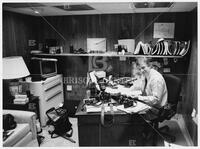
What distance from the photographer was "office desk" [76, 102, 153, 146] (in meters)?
1.42

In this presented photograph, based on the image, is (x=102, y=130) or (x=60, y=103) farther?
(x=60, y=103)

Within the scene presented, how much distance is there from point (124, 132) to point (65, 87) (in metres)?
0.96

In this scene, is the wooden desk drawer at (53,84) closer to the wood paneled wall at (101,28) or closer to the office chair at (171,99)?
the wood paneled wall at (101,28)

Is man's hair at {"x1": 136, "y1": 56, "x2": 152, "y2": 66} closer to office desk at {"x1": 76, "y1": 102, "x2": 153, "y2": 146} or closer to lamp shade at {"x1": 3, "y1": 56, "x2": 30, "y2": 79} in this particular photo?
office desk at {"x1": 76, "y1": 102, "x2": 153, "y2": 146}

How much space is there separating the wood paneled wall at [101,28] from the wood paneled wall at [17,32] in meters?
0.09

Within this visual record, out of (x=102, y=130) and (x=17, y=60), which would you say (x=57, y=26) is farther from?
(x=102, y=130)

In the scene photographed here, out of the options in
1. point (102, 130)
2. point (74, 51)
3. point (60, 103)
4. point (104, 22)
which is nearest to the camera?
point (102, 130)

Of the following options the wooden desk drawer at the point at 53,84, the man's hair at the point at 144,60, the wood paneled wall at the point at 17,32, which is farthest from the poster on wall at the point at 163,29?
the wooden desk drawer at the point at 53,84

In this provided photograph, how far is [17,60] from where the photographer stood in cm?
151

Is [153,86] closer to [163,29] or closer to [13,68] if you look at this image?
[163,29]

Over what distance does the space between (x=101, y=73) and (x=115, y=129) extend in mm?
702

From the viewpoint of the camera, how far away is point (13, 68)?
4.86ft

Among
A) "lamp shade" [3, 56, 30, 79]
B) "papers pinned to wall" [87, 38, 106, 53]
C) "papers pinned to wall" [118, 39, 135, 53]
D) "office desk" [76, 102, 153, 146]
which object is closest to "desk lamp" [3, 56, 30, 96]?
"lamp shade" [3, 56, 30, 79]

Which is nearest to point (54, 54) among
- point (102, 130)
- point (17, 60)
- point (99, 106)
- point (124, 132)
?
point (17, 60)
